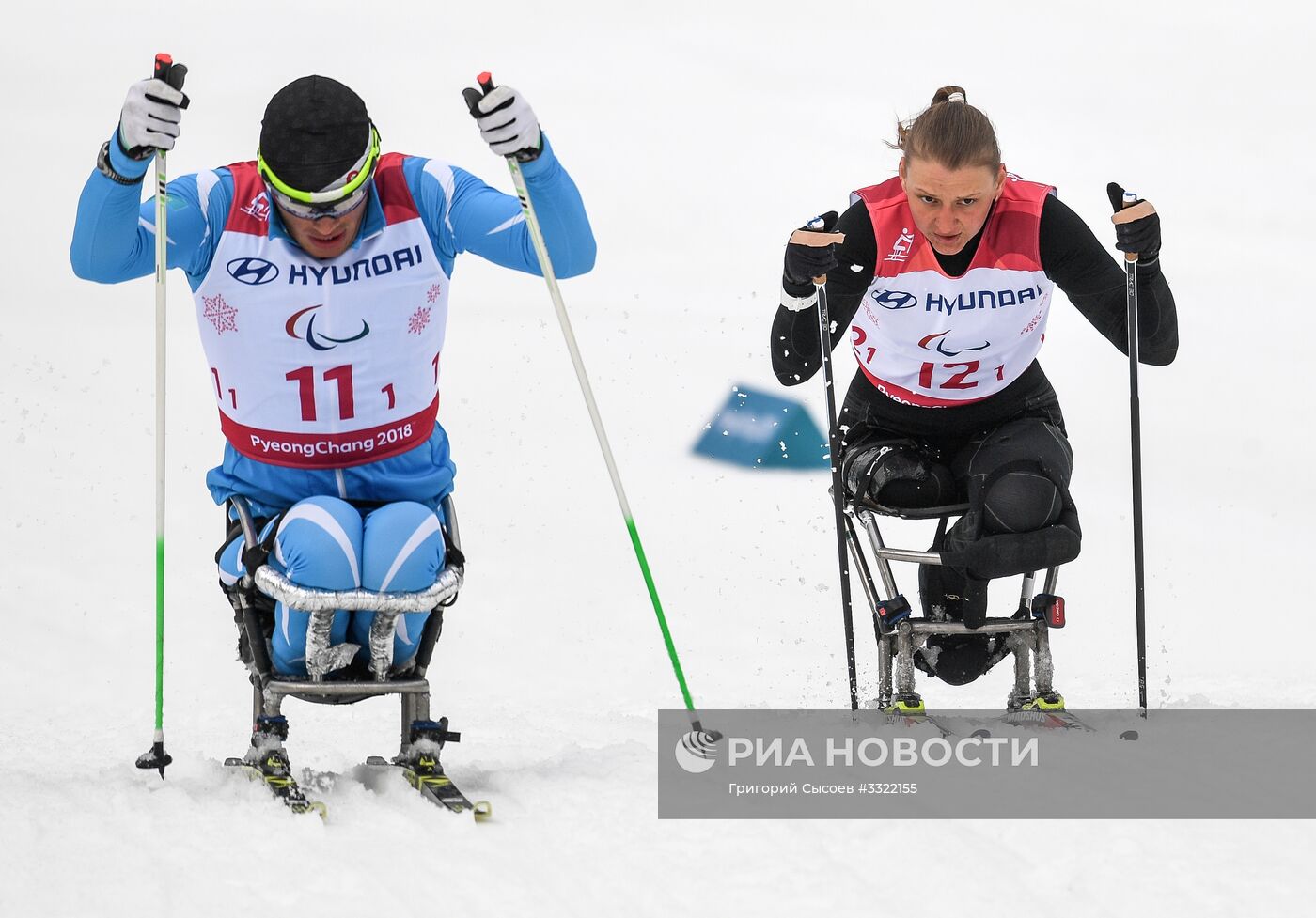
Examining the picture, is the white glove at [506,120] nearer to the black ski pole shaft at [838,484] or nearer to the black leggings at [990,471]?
the black ski pole shaft at [838,484]

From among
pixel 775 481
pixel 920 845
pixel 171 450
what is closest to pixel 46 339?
pixel 171 450

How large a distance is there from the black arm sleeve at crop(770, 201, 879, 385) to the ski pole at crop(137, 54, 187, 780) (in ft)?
5.46

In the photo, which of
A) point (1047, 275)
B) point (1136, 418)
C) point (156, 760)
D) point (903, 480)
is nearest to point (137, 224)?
point (156, 760)

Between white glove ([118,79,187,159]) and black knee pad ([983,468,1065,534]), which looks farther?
black knee pad ([983,468,1065,534])

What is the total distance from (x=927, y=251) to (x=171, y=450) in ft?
17.1

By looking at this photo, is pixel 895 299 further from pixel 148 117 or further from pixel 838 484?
pixel 148 117

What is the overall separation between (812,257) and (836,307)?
331 mm

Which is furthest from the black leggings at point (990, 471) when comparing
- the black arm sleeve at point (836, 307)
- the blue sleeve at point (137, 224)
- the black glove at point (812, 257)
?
the blue sleeve at point (137, 224)

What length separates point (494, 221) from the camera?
3844 millimetres

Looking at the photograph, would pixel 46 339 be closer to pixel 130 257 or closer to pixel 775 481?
pixel 775 481

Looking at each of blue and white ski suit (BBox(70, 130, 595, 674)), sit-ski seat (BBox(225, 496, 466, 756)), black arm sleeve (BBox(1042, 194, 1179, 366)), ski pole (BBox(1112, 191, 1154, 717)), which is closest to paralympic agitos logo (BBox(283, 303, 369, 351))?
blue and white ski suit (BBox(70, 130, 595, 674))

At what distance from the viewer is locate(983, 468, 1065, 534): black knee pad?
430cm

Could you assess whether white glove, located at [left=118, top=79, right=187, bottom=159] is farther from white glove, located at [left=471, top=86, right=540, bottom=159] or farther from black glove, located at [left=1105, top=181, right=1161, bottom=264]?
black glove, located at [left=1105, top=181, right=1161, bottom=264]

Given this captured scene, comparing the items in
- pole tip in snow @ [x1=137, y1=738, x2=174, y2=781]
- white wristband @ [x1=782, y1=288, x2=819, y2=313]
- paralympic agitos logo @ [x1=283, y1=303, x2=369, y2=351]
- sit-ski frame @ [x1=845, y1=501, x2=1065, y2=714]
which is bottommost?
pole tip in snow @ [x1=137, y1=738, x2=174, y2=781]
